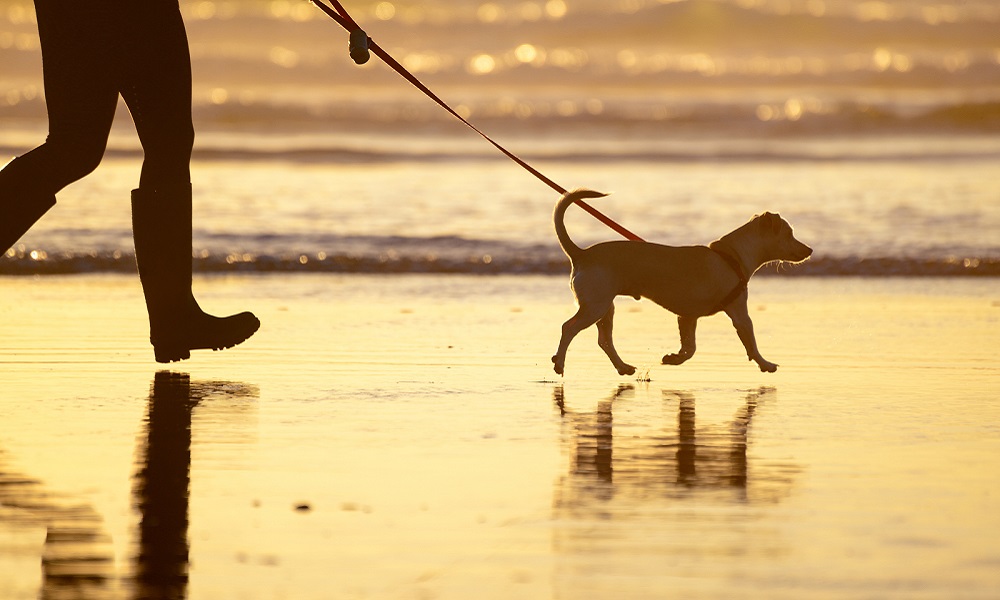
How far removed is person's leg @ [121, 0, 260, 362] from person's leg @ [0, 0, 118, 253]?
112 millimetres

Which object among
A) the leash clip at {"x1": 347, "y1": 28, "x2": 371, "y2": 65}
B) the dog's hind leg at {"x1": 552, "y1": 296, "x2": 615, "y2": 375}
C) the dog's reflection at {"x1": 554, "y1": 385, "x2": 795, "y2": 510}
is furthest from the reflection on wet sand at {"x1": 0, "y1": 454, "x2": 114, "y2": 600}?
the dog's hind leg at {"x1": 552, "y1": 296, "x2": 615, "y2": 375}

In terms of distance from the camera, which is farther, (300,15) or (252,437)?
(300,15)

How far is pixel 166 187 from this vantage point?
6.12 meters

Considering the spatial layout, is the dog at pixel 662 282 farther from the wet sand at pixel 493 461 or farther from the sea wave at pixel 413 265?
the sea wave at pixel 413 265

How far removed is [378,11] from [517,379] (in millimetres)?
38229

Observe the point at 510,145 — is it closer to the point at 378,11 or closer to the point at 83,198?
the point at 83,198

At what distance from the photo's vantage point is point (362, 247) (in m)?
11.0

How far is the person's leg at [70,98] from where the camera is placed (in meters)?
5.74

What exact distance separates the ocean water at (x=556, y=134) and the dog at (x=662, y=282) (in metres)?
3.39

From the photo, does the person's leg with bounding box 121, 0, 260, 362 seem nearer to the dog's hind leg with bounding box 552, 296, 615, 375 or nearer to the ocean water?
the dog's hind leg with bounding box 552, 296, 615, 375

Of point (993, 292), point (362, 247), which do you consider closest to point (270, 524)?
point (993, 292)

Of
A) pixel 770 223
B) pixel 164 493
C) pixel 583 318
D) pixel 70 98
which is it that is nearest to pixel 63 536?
pixel 164 493

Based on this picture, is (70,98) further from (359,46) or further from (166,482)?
(166,482)

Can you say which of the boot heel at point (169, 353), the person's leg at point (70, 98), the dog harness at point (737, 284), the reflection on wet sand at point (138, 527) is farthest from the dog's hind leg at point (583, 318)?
the person's leg at point (70, 98)
